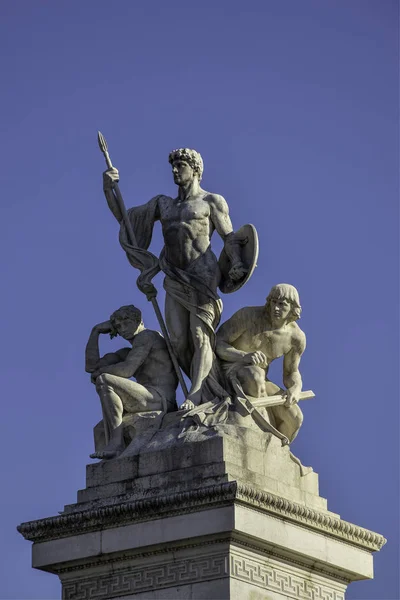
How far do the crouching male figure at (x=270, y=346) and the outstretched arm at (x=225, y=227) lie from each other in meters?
0.63

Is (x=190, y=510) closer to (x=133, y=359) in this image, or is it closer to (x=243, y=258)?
(x=133, y=359)

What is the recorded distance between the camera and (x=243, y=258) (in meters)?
27.0

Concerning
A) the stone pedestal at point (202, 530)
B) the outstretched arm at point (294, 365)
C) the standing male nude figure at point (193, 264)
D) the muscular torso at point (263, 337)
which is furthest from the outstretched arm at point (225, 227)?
the stone pedestal at point (202, 530)

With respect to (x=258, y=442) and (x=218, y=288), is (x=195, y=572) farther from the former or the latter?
(x=218, y=288)

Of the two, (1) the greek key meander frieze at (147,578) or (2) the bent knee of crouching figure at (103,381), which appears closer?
(1) the greek key meander frieze at (147,578)

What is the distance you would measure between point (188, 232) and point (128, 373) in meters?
2.02

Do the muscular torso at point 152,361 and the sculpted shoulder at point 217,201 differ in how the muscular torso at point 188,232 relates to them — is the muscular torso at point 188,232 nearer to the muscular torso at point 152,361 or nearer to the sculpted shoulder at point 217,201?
the sculpted shoulder at point 217,201

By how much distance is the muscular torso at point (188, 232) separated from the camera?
27.0m

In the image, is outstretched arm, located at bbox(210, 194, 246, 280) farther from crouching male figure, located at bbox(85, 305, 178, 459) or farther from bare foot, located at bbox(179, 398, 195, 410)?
bare foot, located at bbox(179, 398, 195, 410)

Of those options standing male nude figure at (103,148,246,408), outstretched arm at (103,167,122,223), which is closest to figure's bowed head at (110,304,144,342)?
standing male nude figure at (103,148,246,408)

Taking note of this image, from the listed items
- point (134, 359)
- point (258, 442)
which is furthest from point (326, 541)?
point (134, 359)

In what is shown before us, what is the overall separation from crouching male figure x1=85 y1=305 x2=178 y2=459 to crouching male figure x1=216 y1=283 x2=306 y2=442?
0.82 metres

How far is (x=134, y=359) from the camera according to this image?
88.4ft

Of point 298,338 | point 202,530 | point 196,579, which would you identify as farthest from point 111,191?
point 196,579
